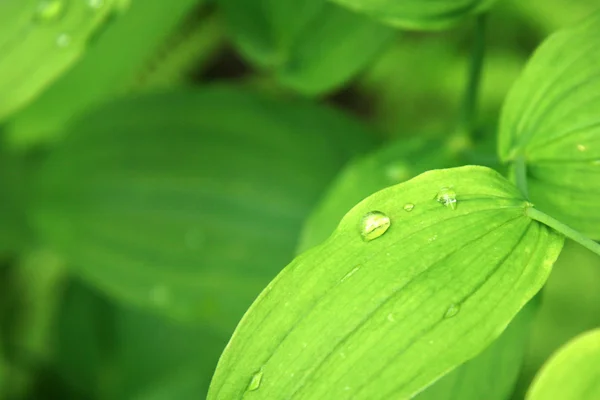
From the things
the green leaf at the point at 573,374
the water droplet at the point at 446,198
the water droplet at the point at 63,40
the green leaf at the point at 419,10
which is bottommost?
the green leaf at the point at 573,374

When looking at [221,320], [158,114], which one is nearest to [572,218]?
[221,320]

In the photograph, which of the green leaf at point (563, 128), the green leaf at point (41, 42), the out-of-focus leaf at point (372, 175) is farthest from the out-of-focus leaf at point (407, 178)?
the green leaf at point (41, 42)

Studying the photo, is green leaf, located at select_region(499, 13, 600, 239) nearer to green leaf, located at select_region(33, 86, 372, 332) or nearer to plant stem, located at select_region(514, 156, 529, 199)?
plant stem, located at select_region(514, 156, 529, 199)

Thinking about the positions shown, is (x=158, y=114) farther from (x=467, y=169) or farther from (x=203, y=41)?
(x=467, y=169)

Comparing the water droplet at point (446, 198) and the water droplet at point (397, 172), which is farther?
the water droplet at point (397, 172)

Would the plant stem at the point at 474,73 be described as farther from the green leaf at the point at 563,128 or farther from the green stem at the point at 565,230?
the green stem at the point at 565,230

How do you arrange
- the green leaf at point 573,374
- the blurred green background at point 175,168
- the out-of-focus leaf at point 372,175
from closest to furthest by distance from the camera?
the green leaf at point 573,374 → the out-of-focus leaf at point 372,175 → the blurred green background at point 175,168

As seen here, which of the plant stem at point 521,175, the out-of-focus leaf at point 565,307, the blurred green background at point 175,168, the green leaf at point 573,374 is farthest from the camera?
the out-of-focus leaf at point 565,307

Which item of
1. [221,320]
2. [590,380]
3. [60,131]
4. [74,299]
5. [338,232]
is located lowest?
[590,380]
